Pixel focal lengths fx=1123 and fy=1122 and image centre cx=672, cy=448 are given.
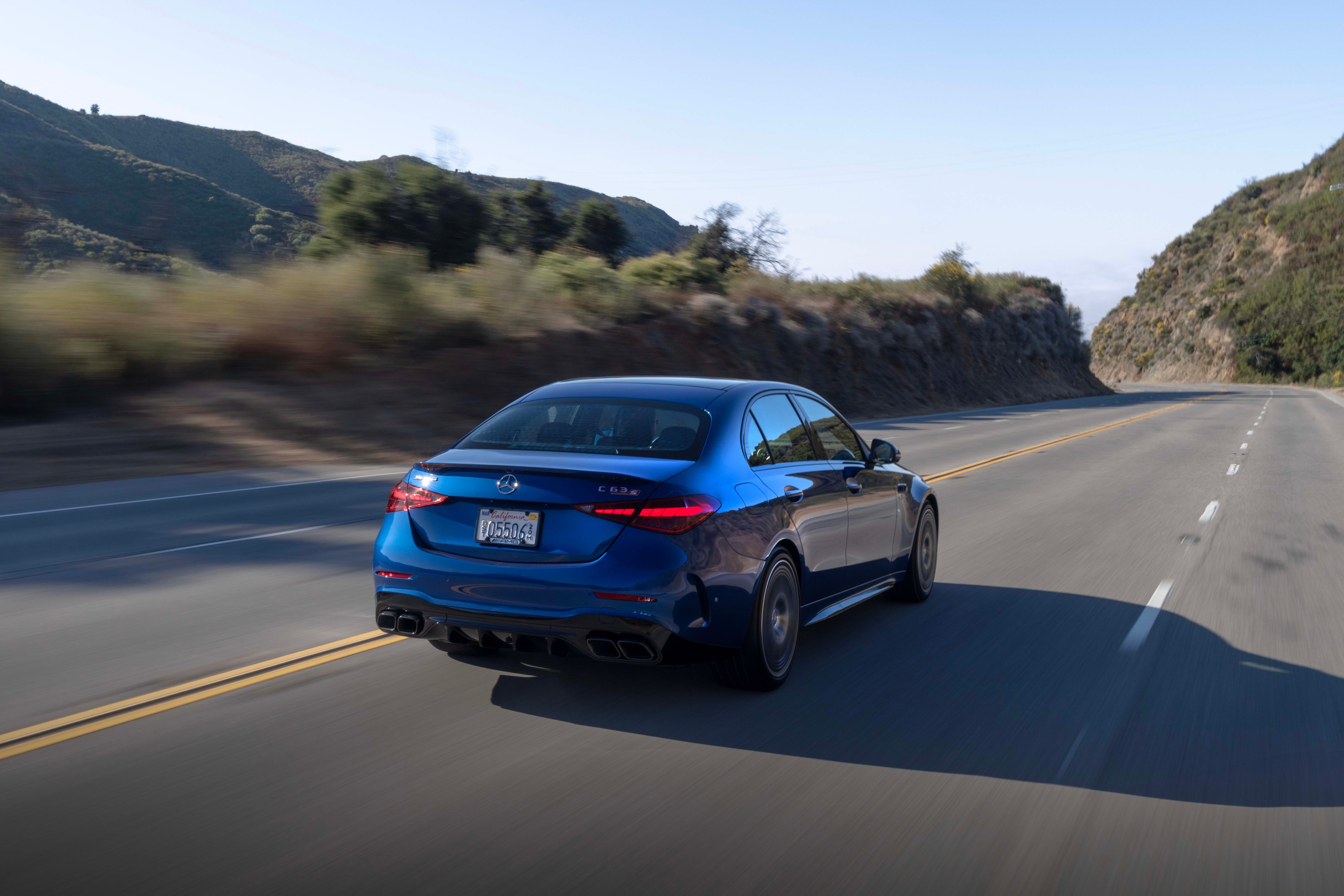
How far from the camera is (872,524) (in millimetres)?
6816

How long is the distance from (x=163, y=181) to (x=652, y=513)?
5318 centimetres

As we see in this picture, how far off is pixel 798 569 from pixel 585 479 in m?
1.44

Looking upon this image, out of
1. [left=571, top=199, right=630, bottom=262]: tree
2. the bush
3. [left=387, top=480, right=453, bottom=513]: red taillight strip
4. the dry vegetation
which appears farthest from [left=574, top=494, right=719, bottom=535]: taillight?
[left=571, top=199, right=630, bottom=262]: tree

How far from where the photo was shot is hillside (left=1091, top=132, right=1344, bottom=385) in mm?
111000

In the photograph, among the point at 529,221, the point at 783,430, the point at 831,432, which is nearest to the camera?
the point at 783,430

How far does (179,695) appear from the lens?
5176 millimetres

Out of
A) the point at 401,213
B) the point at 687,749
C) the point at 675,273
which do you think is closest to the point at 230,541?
the point at 687,749

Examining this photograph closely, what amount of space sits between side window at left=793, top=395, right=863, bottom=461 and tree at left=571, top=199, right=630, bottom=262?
136 ft

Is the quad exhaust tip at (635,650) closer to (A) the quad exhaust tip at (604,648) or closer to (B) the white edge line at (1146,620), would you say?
(A) the quad exhaust tip at (604,648)

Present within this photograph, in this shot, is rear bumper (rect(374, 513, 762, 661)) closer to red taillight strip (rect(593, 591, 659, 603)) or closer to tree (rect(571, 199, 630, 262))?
red taillight strip (rect(593, 591, 659, 603))

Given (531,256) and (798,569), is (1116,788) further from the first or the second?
(531,256)

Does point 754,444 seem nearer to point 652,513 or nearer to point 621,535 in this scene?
point 652,513

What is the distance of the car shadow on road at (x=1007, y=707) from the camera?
4559 mm

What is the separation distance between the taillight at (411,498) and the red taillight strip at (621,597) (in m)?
0.86
